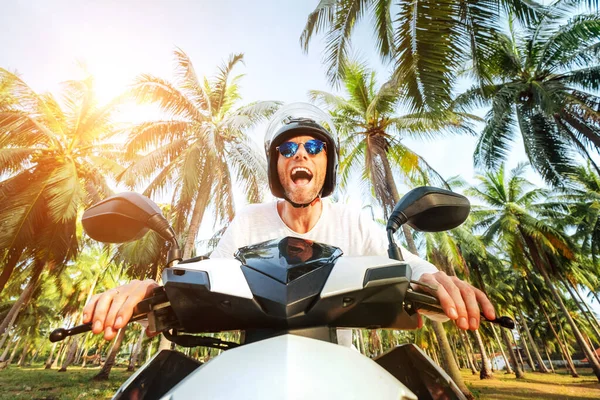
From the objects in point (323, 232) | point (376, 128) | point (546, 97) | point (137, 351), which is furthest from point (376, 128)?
point (137, 351)

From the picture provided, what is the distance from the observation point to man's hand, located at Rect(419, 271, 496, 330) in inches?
34.0

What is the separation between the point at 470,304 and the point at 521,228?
23288mm

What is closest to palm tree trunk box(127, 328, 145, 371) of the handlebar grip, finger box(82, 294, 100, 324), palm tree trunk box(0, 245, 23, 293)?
palm tree trunk box(0, 245, 23, 293)

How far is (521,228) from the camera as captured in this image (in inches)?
776

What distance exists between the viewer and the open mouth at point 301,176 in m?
1.61

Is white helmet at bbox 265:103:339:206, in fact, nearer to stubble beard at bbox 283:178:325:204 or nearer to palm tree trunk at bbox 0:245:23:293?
stubble beard at bbox 283:178:325:204

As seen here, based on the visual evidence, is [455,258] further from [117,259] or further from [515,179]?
[117,259]

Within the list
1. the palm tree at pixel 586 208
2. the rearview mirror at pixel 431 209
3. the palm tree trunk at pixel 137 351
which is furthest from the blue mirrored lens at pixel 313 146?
the palm tree trunk at pixel 137 351

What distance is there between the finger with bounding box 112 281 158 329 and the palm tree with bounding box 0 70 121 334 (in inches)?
523

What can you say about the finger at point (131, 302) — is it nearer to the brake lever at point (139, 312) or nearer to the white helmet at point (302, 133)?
the brake lever at point (139, 312)

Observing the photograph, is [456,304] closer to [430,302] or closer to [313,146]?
[430,302]

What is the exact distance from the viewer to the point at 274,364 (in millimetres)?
567

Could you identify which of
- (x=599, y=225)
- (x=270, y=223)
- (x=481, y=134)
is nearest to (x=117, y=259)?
(x=270, y=223)

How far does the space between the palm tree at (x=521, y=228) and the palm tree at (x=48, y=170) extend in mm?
22563
